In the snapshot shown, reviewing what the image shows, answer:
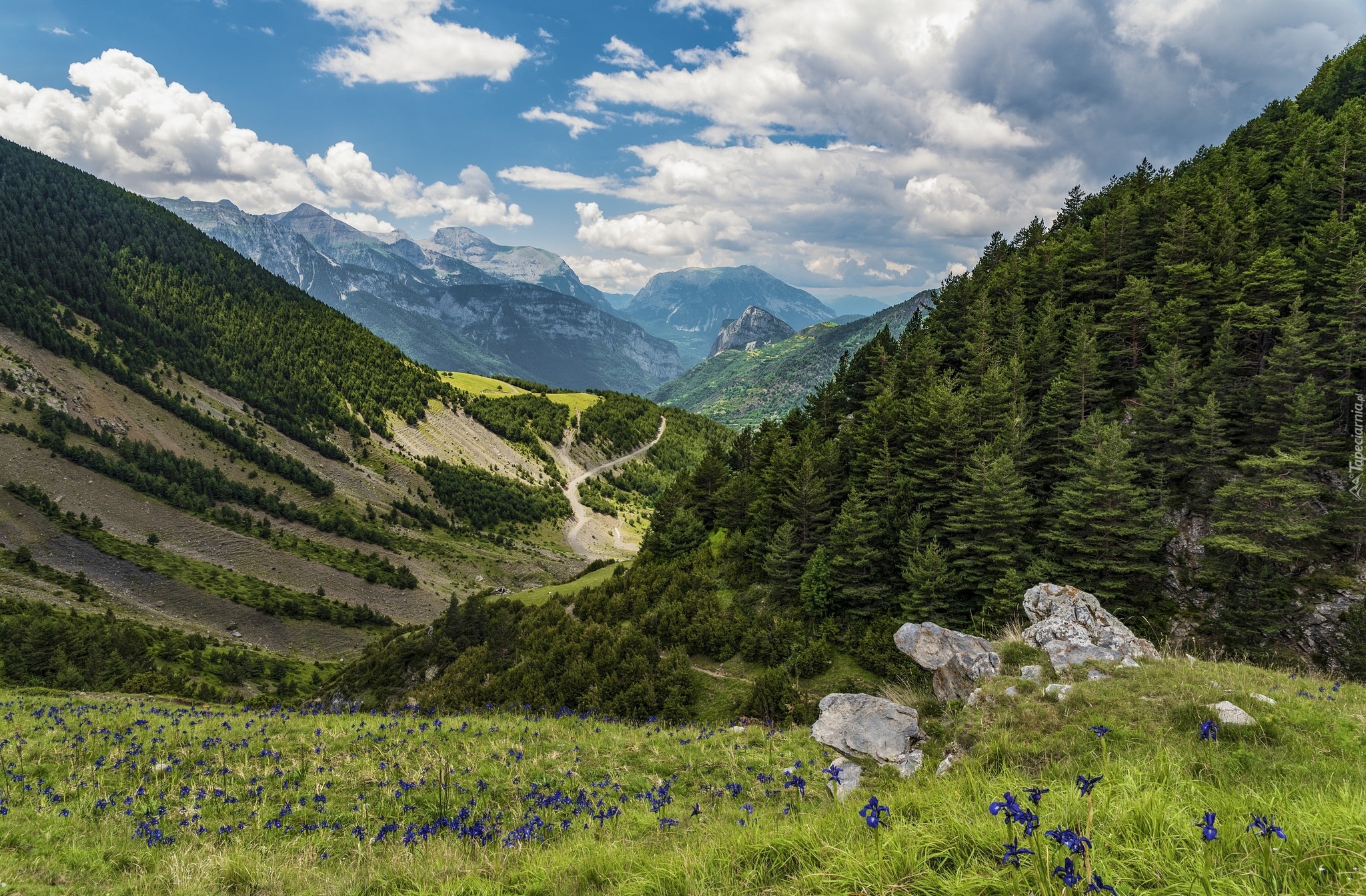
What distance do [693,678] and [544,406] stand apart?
6864 inches

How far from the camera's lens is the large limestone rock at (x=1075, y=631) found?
41.5ft

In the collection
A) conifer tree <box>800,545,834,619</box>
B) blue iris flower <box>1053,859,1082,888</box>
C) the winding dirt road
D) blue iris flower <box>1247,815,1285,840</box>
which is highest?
blue iris flower <box>1247,815,1285,840</box>

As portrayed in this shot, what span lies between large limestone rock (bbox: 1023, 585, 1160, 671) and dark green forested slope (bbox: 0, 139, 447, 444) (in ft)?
508

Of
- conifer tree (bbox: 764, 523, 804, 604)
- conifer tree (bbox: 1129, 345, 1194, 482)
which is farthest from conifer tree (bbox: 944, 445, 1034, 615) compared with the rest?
conifer tree (bbox: 764, 523, 804, 604)

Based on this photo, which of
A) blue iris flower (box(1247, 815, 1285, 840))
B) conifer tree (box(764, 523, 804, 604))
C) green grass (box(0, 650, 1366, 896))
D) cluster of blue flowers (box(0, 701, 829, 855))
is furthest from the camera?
conifer tree (box(764, 523, 804, 604))

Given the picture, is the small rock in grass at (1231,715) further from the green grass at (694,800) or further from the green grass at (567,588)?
the green grass at (567,588)

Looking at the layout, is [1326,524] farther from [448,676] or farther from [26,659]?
[26,659]

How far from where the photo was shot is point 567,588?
186ft

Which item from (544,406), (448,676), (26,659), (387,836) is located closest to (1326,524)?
(387,836)

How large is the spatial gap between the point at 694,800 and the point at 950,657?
884 centimetres

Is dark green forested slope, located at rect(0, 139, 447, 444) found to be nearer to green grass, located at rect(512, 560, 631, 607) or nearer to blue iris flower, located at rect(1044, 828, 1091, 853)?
green grass, located at rect(512, 560, 631, 607)

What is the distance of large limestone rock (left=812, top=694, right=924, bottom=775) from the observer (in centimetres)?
1069

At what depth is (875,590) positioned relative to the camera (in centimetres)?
3166

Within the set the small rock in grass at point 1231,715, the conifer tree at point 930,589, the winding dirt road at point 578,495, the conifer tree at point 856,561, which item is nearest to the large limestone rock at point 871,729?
the small rock in grass at point 1231,715
